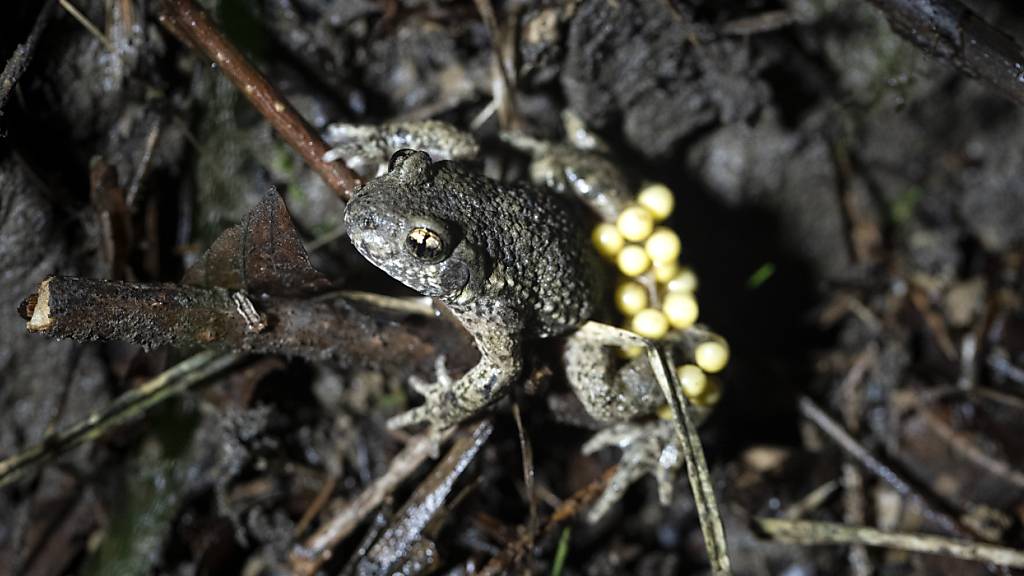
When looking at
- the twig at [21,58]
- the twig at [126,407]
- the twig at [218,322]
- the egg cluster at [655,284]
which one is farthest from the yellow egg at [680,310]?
the twig at [21,58]

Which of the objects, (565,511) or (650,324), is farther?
(565,511)

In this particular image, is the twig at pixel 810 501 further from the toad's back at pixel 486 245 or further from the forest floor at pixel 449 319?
the toad's back at pixel 486 245

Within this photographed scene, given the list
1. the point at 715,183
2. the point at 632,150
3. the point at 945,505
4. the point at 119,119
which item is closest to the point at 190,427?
the point at 119,119

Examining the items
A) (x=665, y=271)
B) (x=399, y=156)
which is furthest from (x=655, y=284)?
(x=399, y=156)

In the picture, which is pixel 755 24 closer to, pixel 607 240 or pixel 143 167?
pixel 607 240

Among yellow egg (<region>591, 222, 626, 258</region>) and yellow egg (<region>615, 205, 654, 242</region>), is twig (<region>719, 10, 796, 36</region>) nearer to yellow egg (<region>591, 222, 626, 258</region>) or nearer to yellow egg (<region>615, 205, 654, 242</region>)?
yellow egg (<region>615, 205, 654, 242</region>)

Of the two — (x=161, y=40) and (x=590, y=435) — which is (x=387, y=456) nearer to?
(x=590, y=435)

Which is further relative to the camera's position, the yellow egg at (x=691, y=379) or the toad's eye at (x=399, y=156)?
the yellow egg at (x=691, y=379)
